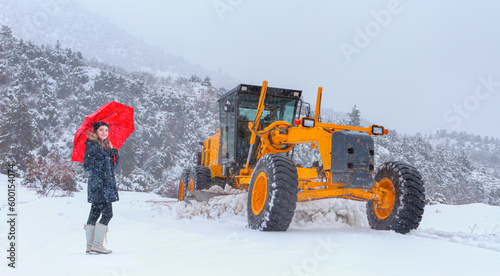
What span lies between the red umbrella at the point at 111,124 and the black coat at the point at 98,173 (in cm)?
18

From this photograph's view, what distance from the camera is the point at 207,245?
3.61 m

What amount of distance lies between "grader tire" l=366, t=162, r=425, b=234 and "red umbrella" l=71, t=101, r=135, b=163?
376 cm

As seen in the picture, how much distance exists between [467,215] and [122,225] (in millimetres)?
8536

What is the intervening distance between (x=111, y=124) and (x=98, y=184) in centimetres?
77

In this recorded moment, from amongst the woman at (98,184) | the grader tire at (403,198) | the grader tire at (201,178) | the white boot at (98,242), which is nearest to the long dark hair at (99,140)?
the woman at (98,184)

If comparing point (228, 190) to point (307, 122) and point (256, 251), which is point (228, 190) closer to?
point (307, 122)

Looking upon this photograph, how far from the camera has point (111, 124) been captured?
3.89 meters

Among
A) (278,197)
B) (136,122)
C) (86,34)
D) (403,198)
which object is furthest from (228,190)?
(86,34)

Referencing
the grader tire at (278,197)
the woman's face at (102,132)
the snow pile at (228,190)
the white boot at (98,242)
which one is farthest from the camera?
the snow pile at (228,190)

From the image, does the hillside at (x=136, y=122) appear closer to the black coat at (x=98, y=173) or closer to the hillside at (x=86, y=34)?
the black coat at (x=98, y=173)

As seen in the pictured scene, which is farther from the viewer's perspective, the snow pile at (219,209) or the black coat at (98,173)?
the snow pile at (219,209)

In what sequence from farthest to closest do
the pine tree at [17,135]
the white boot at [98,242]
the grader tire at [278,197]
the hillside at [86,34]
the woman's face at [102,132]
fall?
the hillside at [86,34] → the pine tree at [17,135] → the grader tire at [278,197] → the woman's face at [102,132] → the white boot at [98,242]

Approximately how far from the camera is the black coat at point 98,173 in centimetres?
339

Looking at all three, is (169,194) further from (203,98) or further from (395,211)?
(203,98)
